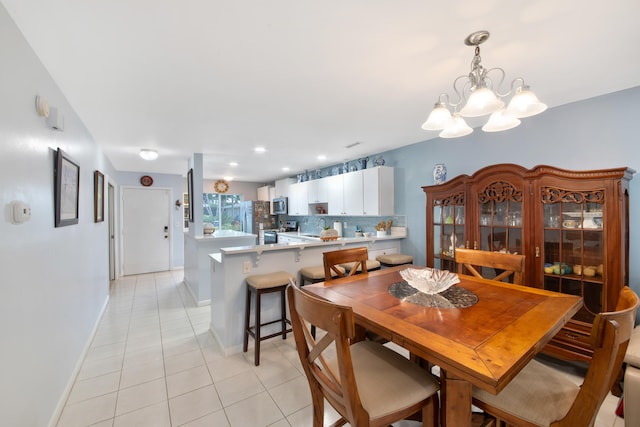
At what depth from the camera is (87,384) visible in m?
2.13

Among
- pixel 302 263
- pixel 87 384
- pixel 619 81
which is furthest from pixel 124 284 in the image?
pixel 619 81

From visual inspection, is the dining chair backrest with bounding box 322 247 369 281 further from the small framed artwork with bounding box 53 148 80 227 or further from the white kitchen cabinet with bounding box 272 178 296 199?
the white kitchen cabinet with bounding box 272 178 296 199

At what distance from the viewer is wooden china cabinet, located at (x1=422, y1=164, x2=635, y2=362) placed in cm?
202

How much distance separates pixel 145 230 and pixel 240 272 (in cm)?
441

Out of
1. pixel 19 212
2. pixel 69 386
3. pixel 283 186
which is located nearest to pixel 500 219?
pixel 19 212

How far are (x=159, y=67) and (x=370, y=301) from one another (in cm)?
201

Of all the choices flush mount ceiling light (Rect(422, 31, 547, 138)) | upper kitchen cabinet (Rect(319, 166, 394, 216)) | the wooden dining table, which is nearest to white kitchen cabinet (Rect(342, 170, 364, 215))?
upper kitchen cabinet (Rect(319, 166, 394, 216))

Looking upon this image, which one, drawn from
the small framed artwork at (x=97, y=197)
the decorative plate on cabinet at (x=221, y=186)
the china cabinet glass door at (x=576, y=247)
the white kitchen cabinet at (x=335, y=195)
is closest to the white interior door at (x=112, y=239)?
the small framed artwork at (x=97, y=197)

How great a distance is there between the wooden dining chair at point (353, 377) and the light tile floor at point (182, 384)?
69 centimetres

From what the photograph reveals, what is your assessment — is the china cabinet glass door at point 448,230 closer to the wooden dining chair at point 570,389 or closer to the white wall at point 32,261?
the wooden dining chair at point 570,389

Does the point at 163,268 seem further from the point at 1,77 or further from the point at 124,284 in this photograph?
the point at 1,77

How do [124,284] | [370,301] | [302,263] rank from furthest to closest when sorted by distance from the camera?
1. [124,284]
2. [302,263]
3. [370,301]

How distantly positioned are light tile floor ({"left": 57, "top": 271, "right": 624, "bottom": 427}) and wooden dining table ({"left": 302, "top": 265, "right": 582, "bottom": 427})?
89 centimetres

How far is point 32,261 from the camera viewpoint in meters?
1.50
